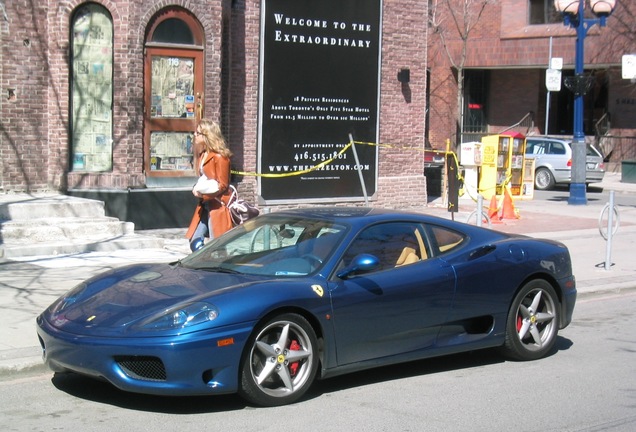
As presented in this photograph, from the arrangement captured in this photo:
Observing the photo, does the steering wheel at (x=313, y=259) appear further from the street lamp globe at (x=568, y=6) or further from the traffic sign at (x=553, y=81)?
the traffic sign at (x=553, y=81)

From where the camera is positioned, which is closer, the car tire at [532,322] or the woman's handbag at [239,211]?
the car tire at [532,322]

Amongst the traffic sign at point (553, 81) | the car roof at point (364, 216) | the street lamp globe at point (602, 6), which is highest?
the street lamp globe at point (602, 6)

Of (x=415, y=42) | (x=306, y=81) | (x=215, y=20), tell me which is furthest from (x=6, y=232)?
(x=415, y=42)

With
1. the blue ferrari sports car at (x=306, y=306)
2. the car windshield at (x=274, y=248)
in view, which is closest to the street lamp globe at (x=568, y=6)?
the blue ferrari sports car at (x=306, y=306)

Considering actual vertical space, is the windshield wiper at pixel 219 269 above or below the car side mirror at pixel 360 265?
below

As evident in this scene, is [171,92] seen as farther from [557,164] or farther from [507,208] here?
[557,164]

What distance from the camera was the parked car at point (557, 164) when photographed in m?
29.0

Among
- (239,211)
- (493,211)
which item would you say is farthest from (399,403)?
(493,211)

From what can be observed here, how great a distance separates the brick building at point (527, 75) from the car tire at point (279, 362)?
107ft

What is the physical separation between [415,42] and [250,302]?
14370 mm

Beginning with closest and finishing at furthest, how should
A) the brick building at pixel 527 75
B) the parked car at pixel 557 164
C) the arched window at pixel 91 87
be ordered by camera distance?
the arched window at pixel 91 87
the parked car at pixel 557 164
the brick building at pixel 527 75

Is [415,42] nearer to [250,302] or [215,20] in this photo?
[215,20]

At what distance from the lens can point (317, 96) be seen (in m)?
17.7

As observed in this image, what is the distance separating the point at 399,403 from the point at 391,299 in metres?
0.79
